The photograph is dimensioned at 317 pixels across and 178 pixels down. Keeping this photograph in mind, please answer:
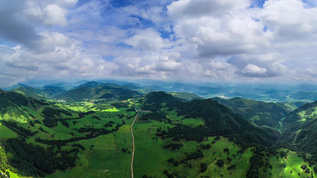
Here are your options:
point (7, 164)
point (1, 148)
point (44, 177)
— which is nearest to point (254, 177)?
point (44, 177)

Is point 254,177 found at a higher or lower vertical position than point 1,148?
lower

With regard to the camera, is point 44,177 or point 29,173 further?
point 44,177

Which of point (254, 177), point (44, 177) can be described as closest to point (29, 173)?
point (44, 177)

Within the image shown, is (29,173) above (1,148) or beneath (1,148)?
beneath

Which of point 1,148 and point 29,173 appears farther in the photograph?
point 1,148

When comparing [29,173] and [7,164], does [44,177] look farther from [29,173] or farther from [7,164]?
[7,164]

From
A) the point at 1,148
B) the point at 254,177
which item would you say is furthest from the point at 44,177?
the point at 254,177

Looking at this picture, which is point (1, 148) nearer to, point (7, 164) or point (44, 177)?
point (7, 164)
